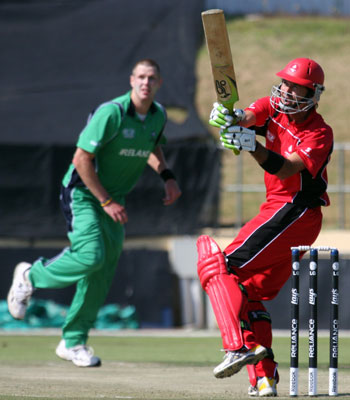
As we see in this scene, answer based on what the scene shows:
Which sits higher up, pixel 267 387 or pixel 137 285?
pixel 267 387

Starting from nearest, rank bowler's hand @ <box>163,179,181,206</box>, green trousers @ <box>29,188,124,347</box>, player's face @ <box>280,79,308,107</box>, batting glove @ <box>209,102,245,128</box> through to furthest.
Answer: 1. batting glove @ <box>209,102,245,128</box>
2. player's face @ <box>280,79,308,107</box>
3. green trousers @ <box>29,188,124,347</box>
4. bowler's hand @ <box>163,179,181,206</box>

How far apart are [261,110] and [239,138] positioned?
1.86 feet

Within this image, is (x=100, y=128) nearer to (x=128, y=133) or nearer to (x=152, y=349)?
(x=128, y=133)

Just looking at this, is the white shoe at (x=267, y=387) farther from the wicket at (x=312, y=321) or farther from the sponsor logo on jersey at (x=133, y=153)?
the sponsor logo on jersey at (x=133, y=153)

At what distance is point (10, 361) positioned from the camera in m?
8.17

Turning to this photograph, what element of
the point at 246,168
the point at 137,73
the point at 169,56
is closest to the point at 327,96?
the point at 246,168

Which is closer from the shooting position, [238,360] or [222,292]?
[238,360]

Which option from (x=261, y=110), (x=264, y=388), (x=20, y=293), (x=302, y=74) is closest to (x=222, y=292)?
(x=264, y=388)

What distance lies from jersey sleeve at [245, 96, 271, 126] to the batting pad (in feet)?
2.61

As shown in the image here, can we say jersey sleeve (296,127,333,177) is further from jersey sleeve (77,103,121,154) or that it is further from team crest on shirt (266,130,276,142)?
jersey sleeve (77,103,121,154)

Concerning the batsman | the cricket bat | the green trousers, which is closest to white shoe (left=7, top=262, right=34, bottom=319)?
the green trousers

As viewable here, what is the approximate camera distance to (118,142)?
7.63 meters

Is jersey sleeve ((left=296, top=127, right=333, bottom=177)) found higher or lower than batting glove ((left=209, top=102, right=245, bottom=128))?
lower

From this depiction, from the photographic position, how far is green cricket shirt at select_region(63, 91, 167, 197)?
7461mm
